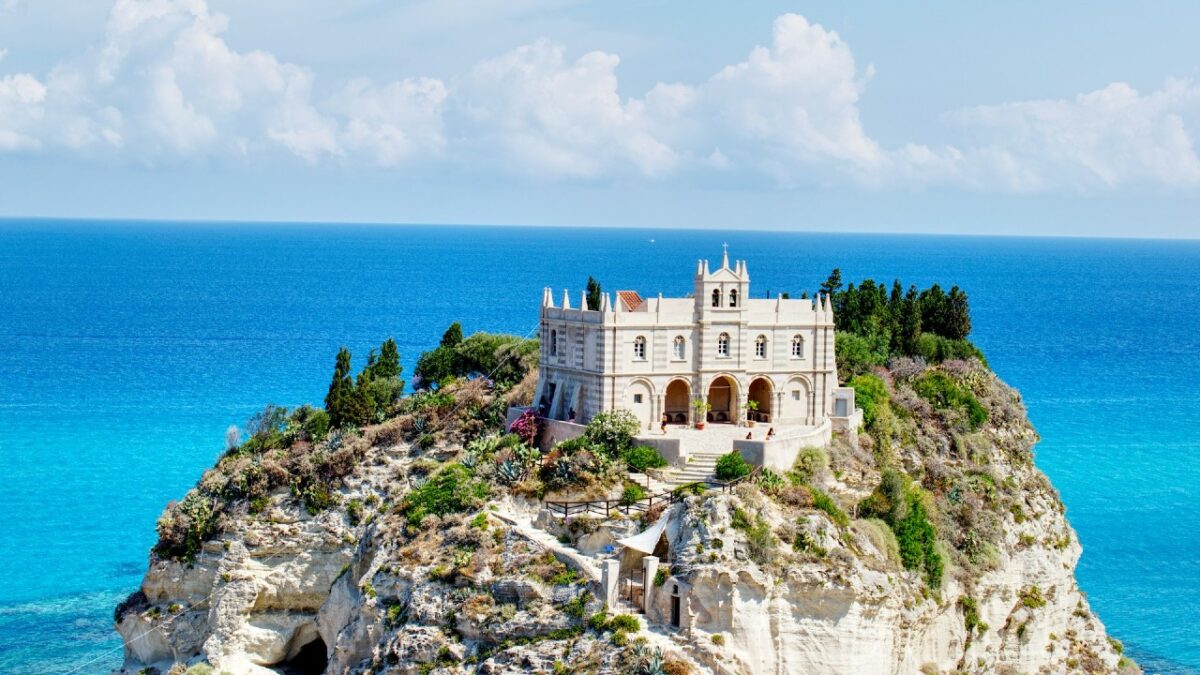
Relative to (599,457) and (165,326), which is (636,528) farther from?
(165,326)

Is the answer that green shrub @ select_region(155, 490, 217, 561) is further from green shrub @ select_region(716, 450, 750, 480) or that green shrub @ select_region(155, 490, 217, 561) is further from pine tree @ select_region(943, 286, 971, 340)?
pine tree @ select_region(943, 286, 971, 340)

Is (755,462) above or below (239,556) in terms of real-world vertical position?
above

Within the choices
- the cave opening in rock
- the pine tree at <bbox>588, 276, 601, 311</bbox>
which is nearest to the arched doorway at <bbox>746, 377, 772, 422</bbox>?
the pine tree at <bbox>588, 276, 601, 311</bbox>

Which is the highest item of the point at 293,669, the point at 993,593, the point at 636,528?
the point at 636,528

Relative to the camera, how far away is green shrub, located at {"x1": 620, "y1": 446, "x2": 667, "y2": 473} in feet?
194

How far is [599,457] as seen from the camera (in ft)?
193

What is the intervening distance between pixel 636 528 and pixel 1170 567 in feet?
136

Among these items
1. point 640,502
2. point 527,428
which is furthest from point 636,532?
point 527,428

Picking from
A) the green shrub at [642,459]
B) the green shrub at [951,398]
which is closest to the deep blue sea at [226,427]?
the green shrub at [951,398]

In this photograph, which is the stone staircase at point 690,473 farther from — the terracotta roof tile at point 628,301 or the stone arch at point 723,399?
the terracotta roof tile at point 628,301

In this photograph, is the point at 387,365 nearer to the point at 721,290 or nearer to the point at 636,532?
the point at 721,290

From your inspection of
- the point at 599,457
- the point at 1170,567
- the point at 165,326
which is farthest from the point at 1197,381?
the point at 165,326

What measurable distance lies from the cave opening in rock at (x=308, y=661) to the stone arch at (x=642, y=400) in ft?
54.2

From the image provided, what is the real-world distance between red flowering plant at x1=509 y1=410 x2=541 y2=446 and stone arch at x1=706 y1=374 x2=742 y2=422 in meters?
7.57
